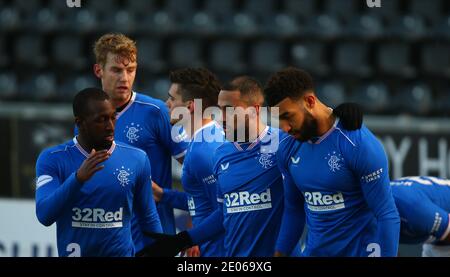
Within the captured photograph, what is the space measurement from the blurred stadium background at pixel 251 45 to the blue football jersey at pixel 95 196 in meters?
5.69

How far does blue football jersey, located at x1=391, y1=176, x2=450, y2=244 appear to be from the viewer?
648 cm

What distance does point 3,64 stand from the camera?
12852 mm

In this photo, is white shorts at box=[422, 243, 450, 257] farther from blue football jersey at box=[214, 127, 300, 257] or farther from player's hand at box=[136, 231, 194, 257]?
player's hand at box=[136, 231, 194, 257]

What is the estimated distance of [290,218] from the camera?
19.3 feet

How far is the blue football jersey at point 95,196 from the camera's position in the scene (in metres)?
5.52

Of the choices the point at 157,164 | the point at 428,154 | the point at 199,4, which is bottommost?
the point at 428,154

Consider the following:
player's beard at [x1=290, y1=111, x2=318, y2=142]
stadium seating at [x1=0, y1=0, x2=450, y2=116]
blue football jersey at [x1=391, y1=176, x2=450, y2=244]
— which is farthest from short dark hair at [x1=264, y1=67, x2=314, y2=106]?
stadium seating at [x1=0, y1=0, x2=450, y2=116]

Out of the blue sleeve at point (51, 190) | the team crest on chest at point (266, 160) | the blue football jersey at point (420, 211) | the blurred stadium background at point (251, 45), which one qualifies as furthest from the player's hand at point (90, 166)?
the blurred stadium background at point (251, 45)

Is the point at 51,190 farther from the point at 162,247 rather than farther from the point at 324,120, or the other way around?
the point at 324,120

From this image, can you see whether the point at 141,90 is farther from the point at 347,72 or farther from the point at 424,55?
the point at 424,55

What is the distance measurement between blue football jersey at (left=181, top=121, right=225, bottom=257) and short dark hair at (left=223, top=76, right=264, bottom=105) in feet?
1.45
